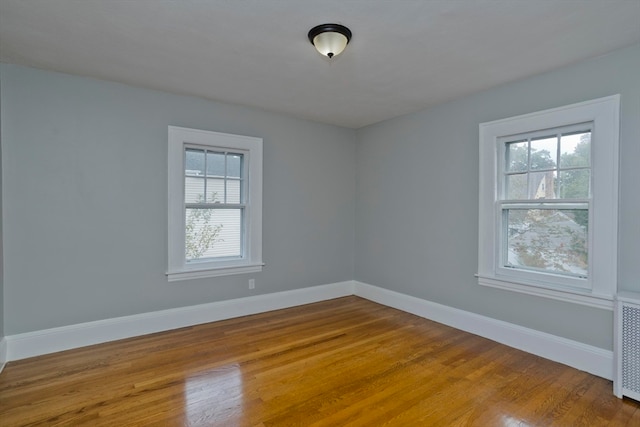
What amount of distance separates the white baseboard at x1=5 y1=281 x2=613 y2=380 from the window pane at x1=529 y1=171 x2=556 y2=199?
129cm

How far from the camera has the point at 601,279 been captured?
2.63m

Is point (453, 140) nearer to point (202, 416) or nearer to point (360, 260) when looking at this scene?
point (360, 260)

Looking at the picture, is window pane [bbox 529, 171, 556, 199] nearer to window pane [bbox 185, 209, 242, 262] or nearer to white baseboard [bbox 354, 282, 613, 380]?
white baseboard [bbox 354, 282, 613, 380]

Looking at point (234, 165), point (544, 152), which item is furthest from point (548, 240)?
point (234, 165)

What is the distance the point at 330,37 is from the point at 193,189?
7.78ft

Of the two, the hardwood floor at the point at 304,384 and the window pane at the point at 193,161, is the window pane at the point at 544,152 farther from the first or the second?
the window pane at the point at 193,161

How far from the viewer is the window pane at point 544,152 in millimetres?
2999

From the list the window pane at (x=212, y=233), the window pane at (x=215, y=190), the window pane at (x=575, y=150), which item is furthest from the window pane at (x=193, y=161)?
the window pane at (x=575, y=150)

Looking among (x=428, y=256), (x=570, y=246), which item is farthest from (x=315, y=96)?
(x=570, y=246)

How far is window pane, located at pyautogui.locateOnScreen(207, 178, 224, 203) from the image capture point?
3888 mm

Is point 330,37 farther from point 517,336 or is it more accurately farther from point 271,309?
point 271,309

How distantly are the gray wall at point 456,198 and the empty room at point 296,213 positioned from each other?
0.07ft

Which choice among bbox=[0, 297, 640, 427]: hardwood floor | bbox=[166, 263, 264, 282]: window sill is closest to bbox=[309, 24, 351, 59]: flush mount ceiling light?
bbox=[0, 297, 640, 427]: hardwood floor

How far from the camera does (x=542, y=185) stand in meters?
3.06
